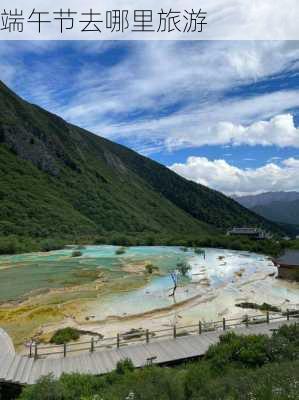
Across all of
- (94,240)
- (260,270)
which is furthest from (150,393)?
(94,240)

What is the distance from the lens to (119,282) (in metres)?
43.0

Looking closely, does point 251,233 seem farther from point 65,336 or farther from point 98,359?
point 98,359

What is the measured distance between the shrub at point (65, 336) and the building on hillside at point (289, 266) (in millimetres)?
28138

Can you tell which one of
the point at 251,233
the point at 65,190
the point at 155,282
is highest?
the point at 65,190

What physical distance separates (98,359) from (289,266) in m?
32.8

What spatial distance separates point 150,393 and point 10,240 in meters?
71.4

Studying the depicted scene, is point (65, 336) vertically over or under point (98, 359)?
under

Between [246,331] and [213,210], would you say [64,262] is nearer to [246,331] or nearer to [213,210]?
[246,331]

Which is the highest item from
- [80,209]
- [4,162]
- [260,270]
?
[4,162]

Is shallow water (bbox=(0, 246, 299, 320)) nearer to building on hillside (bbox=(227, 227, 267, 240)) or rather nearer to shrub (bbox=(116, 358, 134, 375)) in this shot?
shrub (bbox=(116, 358, 134, 375))

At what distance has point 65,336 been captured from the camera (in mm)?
22453

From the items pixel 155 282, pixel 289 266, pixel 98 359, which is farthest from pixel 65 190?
pixel 98 359

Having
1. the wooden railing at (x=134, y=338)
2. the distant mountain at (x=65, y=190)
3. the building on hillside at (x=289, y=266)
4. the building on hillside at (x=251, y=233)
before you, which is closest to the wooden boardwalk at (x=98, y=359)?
the wooden railing at (x=134, y=338)

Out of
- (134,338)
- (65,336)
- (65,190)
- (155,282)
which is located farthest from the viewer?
(65,190)
